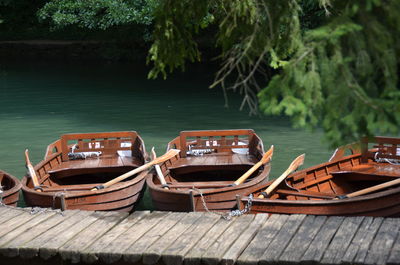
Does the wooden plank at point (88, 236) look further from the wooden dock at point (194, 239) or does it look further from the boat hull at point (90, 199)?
the boat hull at point (90, 199)

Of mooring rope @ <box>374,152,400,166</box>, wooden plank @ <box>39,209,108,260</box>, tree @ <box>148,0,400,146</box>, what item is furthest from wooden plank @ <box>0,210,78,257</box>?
mooring rope @ <box>374,152,400,166</box>

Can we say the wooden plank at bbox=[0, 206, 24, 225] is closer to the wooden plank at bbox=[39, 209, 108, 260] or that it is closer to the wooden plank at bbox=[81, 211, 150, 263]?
the wooden plank at bbox=[39, 209, 108, 260]

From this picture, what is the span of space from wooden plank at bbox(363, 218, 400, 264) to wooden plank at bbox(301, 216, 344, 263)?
40cm

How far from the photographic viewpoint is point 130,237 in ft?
23.6

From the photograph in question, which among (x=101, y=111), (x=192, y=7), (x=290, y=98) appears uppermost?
(x=192, y=7)

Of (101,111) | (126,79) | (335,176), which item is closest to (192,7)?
(335,176)

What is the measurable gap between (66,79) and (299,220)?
809 inches

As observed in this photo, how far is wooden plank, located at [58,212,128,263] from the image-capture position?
22.6 ft

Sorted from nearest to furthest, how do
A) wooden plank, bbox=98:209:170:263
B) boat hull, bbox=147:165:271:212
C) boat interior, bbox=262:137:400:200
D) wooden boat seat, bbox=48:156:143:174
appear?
wooden plank, bbox=98:209:170:263 → boat hull, bbox=147:165:271:212 → boat interior, bbox=262:137:400:200 → wooden boat seat, bbox=48:156:143:174

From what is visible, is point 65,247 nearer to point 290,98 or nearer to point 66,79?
point 290,98

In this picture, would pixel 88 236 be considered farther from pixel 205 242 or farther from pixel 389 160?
pixel 389 160

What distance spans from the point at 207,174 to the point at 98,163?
5.43 ft

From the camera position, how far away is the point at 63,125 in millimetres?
18203

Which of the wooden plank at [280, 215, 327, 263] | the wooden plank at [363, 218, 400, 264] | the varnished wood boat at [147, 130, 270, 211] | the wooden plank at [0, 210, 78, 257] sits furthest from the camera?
the varnished wood boat at [147, 130, 270, 211]
